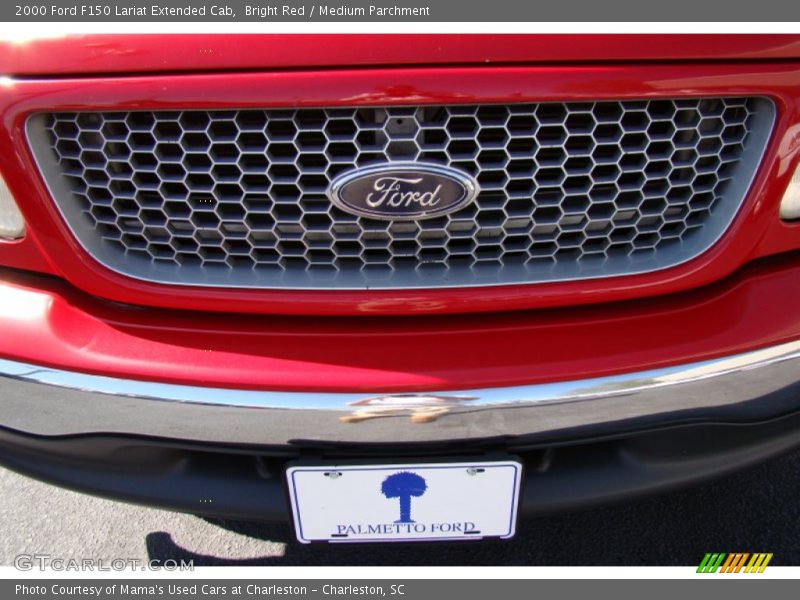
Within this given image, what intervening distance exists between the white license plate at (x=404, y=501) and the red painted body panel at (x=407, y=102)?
316 millimetres

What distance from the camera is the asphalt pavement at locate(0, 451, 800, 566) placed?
182 cm

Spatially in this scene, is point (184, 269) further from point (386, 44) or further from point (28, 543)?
point (28, 543)

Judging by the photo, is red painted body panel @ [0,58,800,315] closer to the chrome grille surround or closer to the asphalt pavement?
the chrome grille surround

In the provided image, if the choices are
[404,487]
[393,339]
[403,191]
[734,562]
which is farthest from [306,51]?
[734,562]

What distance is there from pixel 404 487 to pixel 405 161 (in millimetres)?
632

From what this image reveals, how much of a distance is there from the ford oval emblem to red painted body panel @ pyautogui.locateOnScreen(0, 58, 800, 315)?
127 mm

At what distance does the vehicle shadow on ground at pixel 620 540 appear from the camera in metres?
1.81

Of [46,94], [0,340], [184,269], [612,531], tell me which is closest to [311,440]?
[184,269]

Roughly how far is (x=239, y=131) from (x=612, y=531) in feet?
5.08

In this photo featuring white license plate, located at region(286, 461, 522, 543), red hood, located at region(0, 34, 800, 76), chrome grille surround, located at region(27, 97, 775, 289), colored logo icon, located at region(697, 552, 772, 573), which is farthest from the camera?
colored logo icon, located at region(697, 552, 772, 573)

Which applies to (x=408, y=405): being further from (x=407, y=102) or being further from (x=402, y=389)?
(x=407, y=102)

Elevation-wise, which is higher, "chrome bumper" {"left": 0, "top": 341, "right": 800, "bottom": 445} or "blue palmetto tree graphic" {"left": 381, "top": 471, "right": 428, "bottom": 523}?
"chrome bumper" {"left": 0, "top": 341, "right": 800, "bottom": 445}

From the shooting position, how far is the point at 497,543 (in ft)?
6.10

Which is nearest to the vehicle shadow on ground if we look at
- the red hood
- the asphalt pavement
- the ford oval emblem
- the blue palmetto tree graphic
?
the asphalt pavement
